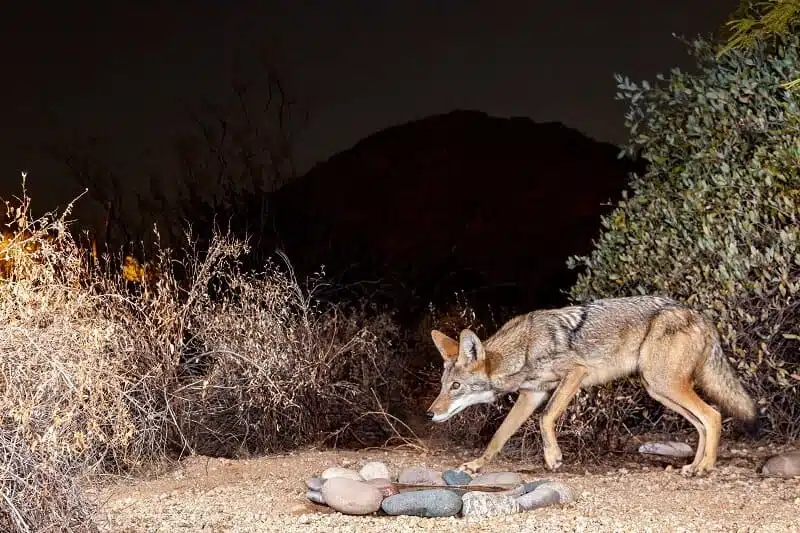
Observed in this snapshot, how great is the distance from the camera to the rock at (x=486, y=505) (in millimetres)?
5262

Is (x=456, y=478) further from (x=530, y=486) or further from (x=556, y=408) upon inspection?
(x=556, y=408)

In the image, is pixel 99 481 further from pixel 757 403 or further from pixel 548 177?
pixel 548 177

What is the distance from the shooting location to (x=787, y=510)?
5316mm

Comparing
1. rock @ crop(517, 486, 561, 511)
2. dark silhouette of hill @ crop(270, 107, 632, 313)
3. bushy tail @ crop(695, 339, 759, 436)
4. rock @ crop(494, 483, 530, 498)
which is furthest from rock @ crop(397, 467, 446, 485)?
dark silhouette of hill @ crop(270, 107, 632, 313)

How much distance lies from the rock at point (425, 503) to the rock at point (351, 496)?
0.07m

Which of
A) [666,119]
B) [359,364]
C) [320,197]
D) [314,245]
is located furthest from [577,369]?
[320,197]

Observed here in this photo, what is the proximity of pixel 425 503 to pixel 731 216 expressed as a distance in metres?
3.55

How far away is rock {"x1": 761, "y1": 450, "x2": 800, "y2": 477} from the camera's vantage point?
6.56 metres

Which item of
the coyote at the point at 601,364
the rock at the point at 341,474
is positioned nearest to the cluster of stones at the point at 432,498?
the rock at the point at 341,474

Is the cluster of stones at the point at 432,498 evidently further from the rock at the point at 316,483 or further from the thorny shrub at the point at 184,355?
the thorny shrub at the point at 184,355

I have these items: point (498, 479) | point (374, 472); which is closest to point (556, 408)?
point (498, 479)

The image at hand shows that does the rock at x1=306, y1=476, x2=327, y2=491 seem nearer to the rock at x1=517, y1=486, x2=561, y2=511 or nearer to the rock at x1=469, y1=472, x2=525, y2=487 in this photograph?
the rock at x1=469, y1=472, x2=525, y2=487

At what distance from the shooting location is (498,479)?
6.14 metres

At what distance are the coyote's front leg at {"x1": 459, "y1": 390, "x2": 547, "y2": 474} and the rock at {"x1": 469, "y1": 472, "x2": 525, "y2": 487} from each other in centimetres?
77
